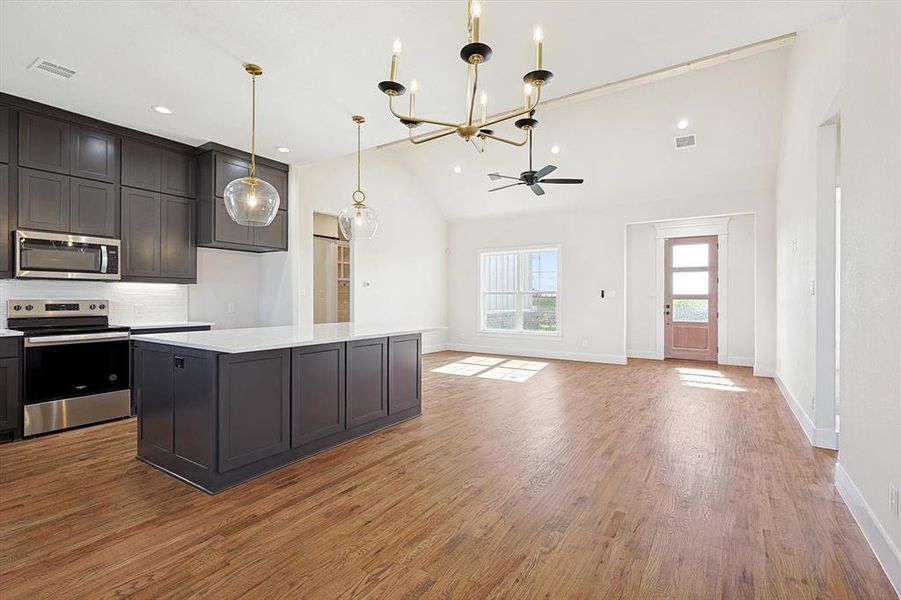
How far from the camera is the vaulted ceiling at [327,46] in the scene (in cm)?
261

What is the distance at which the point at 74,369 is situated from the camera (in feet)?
13.1

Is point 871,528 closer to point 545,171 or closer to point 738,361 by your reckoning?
point 545,171

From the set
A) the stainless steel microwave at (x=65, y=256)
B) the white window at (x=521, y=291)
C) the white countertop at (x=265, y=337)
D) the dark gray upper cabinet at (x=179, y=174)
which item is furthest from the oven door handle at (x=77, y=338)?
the white window at (x=521, y=291)

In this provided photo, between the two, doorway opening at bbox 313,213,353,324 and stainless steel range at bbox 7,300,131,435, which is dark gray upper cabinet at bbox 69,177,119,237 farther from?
doorway opening at bbox 313,213,353,324

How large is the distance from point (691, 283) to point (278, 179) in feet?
23.5

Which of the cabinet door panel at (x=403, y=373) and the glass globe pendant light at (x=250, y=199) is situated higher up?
the glass globe pendant light at (x=250, y=199)

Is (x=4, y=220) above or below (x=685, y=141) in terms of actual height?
below

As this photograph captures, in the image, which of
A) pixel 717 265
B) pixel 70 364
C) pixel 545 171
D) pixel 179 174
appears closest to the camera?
pixel 70 364

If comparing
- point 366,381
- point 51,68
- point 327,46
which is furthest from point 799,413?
point 51,68

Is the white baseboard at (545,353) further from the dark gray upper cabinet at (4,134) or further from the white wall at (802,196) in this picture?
the dark gray upper cabinet at (4,134)

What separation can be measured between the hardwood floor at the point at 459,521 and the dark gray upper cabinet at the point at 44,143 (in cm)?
241

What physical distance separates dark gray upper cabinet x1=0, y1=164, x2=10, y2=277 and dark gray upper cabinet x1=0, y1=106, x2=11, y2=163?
0.25 feet

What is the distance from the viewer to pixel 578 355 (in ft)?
27.1

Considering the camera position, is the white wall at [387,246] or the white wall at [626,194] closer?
the white wall at [626,194]
